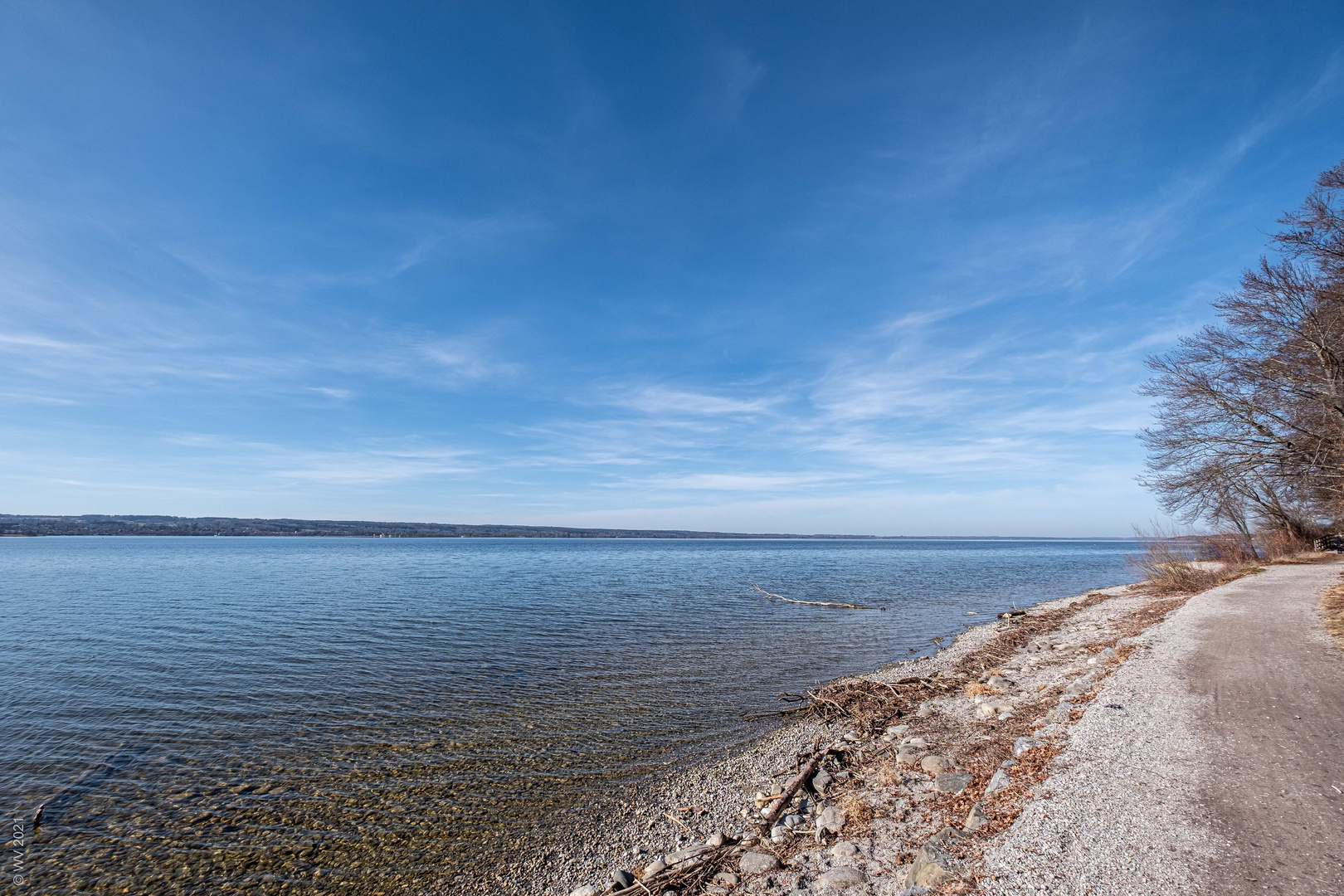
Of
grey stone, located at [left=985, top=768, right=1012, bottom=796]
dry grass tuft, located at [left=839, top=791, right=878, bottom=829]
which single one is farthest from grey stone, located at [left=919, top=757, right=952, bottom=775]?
dry grass tuft, located at [left=839, top=791, right=878, bottom=829]

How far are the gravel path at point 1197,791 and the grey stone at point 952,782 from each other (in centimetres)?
126

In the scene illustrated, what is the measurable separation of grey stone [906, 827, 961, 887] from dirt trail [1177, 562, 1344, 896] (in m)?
2.06

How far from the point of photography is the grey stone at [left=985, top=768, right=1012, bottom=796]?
7.36 metres

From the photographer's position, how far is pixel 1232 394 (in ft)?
74.0

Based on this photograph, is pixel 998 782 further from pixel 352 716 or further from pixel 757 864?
pixel 352 716

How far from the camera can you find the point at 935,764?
8984 millimetres

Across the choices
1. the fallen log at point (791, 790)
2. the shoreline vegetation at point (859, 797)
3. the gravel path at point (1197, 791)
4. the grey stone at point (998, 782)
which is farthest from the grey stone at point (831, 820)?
the gravel path at point (1197, 791)

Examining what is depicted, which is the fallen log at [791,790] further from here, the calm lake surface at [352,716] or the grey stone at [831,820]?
the calm lake surface at [352,716]

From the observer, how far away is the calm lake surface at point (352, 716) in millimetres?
8297

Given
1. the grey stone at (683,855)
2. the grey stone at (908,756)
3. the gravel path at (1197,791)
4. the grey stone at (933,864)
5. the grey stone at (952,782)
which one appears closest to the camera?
the gravel path at (1197,791)

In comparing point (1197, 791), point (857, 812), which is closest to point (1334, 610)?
point (1197, 791)

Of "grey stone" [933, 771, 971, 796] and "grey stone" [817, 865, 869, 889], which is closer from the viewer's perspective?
"grey stone" [817, 865, 869, 889]

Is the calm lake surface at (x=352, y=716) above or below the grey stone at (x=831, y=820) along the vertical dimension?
below

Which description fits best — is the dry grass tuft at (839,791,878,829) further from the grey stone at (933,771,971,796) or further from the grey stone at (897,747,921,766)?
the grey stone at (897,747,921,766)
